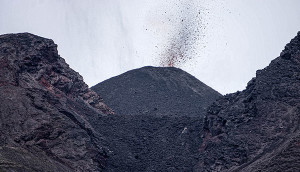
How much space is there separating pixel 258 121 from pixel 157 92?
33.0 m

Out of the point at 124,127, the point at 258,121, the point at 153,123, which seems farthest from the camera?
the point at 153,123

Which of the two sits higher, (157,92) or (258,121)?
(157,92)

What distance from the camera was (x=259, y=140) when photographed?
35.8 metres

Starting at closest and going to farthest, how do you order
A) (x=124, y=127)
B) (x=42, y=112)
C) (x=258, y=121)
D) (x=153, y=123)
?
(x=258, y=121)
(x=42, y=112)
(x=124, y=127)
(x=153, y=123)

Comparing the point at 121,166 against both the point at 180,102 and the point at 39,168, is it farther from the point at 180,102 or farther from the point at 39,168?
the point at 180,102

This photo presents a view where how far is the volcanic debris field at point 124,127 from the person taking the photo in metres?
33.7

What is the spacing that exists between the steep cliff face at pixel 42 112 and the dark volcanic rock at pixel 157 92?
1487cm

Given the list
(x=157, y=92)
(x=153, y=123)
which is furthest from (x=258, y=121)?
(x=157, y=92)

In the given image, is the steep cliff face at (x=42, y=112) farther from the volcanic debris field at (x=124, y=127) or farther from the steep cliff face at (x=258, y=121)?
the steep cliff face at (x=258, y=121)

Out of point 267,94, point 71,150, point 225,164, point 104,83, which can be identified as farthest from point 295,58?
point 104,83

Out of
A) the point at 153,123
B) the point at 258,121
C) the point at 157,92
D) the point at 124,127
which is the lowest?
the point at 258,121

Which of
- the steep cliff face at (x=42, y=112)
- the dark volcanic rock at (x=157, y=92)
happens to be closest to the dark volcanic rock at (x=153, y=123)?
the dark volcanic rock at (x=157, y=92)

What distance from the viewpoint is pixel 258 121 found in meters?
37.7

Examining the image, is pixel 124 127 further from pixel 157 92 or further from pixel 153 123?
pixel 157 92
